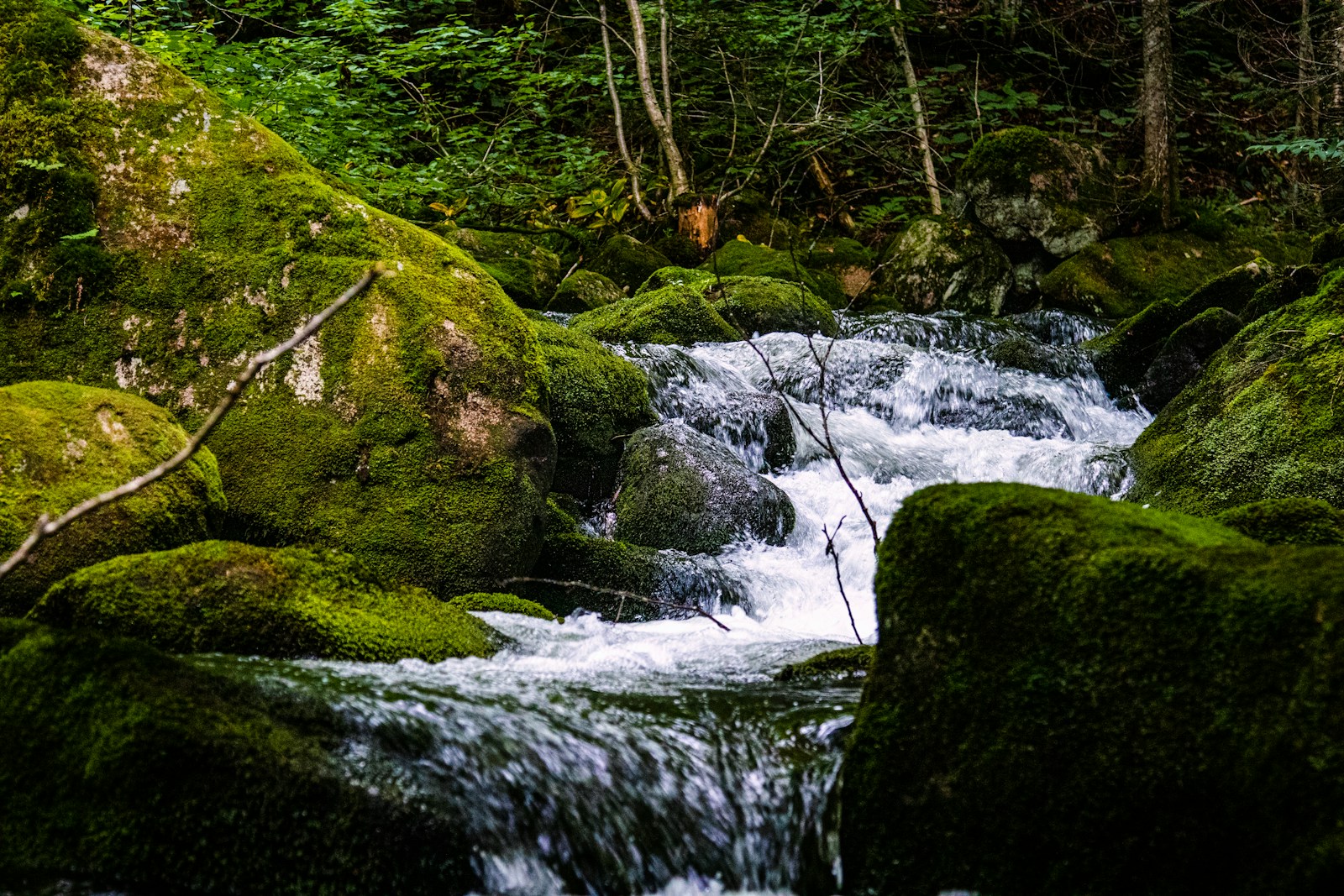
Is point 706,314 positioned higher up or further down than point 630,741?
higher up

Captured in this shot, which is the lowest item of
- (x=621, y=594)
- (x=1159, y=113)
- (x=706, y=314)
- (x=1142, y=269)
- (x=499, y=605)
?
(x=499, y=605)

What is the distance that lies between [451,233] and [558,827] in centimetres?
1037

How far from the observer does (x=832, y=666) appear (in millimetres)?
3729

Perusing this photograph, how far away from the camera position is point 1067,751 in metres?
2.12

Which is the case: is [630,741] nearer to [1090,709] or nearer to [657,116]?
[1090,709]

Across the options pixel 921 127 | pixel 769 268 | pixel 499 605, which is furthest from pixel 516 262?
pixel 499 605

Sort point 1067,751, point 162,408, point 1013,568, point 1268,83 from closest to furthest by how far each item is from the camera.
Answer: point 1067,751, point 1013,568, point 162,408, point 1268,83

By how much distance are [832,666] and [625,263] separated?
390 inches

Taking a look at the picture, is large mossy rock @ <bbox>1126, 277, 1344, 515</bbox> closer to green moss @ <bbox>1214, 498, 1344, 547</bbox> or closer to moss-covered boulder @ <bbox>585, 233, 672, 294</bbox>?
green moss @ <bbox>1214, 498, 1344, 547</bbox>

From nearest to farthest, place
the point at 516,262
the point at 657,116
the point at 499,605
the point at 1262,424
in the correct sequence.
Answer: the point at 499,605
the point at 1262,424
the point at 516,262
the point at 657,116

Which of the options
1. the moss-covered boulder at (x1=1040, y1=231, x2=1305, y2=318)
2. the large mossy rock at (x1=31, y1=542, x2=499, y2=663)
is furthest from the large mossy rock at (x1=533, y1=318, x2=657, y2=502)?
the moss-covered boulder at (x1=1040, y1=231, x2=1305, y2=318)

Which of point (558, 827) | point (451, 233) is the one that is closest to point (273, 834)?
point (558, 827)

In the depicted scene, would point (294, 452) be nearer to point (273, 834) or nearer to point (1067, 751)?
point (273, 834)

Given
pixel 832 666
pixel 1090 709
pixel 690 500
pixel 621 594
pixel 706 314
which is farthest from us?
pixel 706 314
